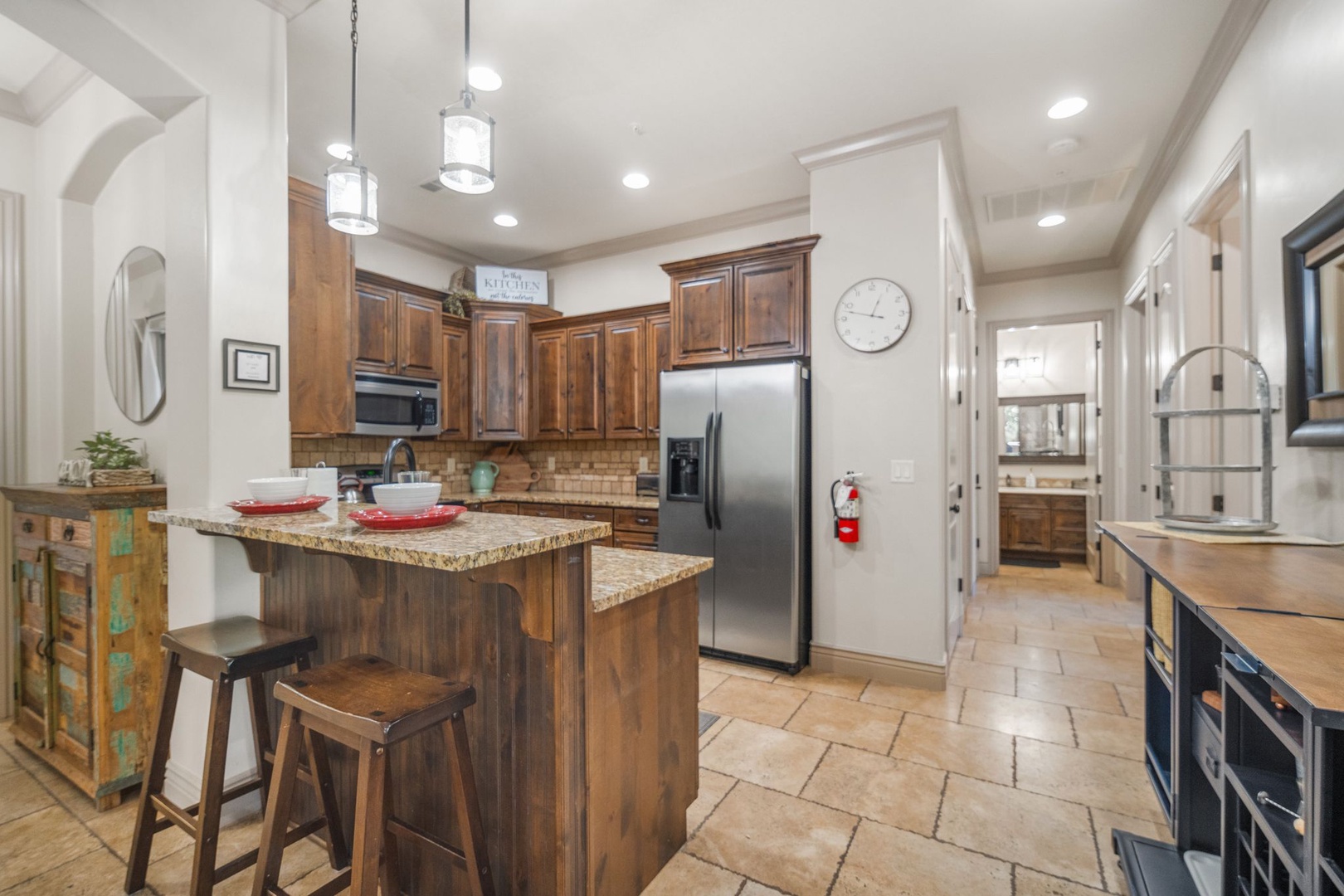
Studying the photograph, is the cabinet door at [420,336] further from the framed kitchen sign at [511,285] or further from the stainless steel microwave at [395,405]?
the framed kitchen sign at [511,285]

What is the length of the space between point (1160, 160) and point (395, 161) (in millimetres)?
4475

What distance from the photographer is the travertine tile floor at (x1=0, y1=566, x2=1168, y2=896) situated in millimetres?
1802

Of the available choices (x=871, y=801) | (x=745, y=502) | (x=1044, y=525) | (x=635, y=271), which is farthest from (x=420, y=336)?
(x=1044, y=525)

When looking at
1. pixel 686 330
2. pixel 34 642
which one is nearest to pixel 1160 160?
pixel 686 330

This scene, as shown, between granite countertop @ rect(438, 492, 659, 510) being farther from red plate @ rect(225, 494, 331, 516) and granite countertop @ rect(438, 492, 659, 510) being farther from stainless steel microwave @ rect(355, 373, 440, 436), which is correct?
red plate @ rect(225, 494, 331, 516)

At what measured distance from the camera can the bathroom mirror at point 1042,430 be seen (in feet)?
22.7

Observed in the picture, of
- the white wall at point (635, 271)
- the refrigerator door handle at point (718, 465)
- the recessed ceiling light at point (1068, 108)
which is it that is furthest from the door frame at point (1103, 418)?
the refrigerator door handle at point (718, 465)

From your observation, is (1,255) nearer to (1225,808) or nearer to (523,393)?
(523,393)

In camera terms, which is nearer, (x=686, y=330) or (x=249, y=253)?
(x=249, y=253)

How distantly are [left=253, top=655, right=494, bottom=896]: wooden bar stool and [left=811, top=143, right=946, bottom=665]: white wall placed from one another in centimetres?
243

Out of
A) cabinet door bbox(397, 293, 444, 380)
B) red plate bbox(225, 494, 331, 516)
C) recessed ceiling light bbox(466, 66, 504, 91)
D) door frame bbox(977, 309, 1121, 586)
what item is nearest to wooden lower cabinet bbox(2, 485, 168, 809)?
red plate bbox(225, 494, 331, 516)

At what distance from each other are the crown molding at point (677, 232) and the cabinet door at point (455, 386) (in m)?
1.05

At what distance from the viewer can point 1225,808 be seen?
1254 mm

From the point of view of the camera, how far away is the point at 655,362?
463 centimetres
